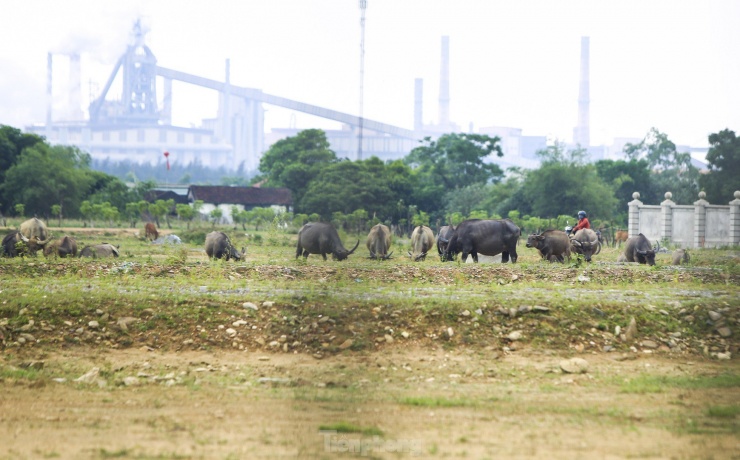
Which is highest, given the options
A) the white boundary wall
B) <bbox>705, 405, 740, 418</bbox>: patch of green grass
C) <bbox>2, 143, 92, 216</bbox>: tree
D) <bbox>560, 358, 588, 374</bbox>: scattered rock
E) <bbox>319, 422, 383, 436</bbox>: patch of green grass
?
<bbox>2, 143, 92, 216</bbox>: tree

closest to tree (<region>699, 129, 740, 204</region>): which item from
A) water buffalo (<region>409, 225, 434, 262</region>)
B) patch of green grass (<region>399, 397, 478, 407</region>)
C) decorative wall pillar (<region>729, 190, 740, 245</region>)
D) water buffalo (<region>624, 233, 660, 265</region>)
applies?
decorative wall pillar (<region>729, 190, 740, 245</region>)

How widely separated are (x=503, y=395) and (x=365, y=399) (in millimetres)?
887

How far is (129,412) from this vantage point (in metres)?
4.82

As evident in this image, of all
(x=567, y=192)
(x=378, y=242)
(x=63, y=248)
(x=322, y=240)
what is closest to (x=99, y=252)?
(x=63, y=248)

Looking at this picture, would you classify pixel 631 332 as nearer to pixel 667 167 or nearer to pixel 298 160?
pixel 667 167

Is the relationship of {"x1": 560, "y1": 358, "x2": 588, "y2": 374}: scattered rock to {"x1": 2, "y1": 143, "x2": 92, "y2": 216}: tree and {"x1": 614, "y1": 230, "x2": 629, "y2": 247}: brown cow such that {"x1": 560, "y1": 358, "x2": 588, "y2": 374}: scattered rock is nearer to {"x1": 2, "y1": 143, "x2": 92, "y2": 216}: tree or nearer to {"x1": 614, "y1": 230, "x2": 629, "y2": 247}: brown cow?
{"x1": 614, "y1": 230, "x2": 629, "y2": 247}: brown cow

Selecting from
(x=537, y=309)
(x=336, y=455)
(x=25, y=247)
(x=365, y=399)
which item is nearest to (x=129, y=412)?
(x=365, y=399)

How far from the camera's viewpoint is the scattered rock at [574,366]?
589cm

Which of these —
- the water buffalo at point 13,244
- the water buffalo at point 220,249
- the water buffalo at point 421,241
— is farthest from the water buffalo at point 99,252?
the water buffalo at point 421,241

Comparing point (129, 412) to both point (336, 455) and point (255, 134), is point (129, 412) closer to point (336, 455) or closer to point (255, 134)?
point (336, 455)

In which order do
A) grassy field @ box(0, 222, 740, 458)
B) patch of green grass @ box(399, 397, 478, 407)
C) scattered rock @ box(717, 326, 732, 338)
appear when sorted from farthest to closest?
scattered rock @ box(717, 326, 732, 338), patch of green grass @ box(399, 397, 478, 407), grassy field @ box(0, 222, 740, 458)

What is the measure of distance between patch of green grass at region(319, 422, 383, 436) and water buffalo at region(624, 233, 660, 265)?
10.1 metres

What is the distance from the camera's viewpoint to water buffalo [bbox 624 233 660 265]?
13.2 metres

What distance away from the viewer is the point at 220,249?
12.9 metres
